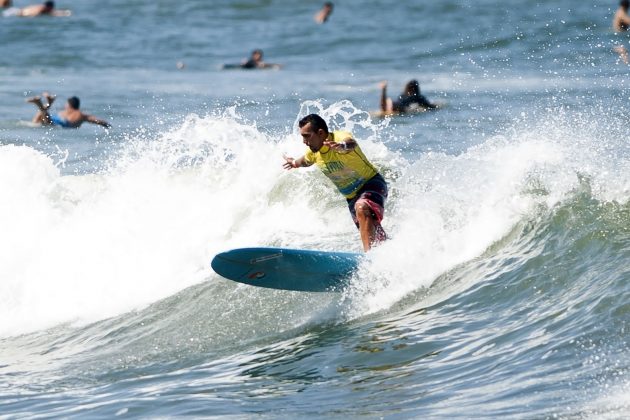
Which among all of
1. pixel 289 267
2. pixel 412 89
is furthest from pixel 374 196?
pixel 412 89

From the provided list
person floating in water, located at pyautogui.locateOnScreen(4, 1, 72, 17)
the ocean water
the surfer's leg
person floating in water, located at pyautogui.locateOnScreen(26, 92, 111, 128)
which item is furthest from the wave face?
person floating in water, located at pyautogui.locateOnScreen(4, 1, 72, 17)

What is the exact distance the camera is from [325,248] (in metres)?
11.1

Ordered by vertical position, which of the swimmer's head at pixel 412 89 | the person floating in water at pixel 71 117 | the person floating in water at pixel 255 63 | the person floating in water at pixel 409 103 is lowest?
the person floating in water at pixel 409 103

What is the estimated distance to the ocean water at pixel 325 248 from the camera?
736cm

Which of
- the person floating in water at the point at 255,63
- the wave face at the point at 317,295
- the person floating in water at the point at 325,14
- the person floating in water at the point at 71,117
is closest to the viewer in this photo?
the wave face at the point at 317,295

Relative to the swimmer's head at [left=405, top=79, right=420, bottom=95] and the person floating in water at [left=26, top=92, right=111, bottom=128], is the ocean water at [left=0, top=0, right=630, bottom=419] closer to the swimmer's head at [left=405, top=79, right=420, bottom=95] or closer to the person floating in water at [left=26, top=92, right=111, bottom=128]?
the person floating in water at [left=26, top=92, right=111, bottom=128]

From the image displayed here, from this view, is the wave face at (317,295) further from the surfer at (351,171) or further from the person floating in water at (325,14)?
the person floating in water at (325,14)

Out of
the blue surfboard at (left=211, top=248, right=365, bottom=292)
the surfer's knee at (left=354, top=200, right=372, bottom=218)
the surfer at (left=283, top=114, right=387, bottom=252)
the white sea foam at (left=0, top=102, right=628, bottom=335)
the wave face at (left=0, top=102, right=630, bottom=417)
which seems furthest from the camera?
the white sea foam at (left=0, top=102, right=628, bottom=335)

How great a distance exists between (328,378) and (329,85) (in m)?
16.5

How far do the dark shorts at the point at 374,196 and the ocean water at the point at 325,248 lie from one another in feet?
0.96

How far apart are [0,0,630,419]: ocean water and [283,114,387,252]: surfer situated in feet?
0.81

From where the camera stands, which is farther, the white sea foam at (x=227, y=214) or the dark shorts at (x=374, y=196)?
the white sea foam at (x=227, y=214)

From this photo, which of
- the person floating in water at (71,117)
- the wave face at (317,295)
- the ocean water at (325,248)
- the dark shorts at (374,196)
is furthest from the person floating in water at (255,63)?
the dark shorts at (374,196)

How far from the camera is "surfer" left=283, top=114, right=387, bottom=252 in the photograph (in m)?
9.13
